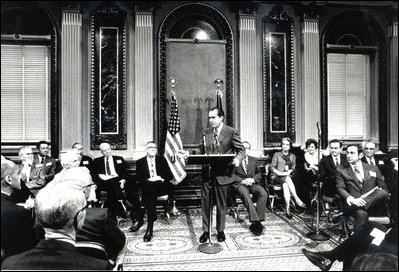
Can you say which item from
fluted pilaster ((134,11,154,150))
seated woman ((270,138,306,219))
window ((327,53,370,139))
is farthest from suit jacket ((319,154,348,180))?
fluted pilaster ((134,11,154,150))

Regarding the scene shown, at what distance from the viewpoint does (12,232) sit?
2.40 m

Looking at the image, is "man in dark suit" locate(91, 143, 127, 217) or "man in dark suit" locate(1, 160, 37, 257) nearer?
"man in dark suit" locate(1, 160, 37, 257)

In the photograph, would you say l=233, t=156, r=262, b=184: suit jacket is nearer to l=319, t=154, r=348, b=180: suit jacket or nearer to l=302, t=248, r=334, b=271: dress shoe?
l=319, t=154, r=348, b=180: suit jacket

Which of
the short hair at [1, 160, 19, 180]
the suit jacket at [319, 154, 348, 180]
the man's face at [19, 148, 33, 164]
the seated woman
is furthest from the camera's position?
the seated woman

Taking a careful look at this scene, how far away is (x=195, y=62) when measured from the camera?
25.9 feet

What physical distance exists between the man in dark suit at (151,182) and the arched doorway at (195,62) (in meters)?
1.65

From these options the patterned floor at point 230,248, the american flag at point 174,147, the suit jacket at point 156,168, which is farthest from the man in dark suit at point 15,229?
the american flag at point 174,147

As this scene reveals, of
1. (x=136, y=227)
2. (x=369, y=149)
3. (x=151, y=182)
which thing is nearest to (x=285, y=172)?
(x=369, y=149)

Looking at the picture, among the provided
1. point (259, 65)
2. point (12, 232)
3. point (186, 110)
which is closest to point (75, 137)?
point (186, 110)

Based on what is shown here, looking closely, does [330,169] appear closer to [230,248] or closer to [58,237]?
[230,248]

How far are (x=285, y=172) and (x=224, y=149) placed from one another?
2112 millimetres

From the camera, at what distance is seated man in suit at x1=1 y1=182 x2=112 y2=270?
167cm

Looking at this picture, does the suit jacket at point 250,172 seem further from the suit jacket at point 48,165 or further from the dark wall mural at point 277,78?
the suit jacket at point 48,165

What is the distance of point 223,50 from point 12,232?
6.32 metres
